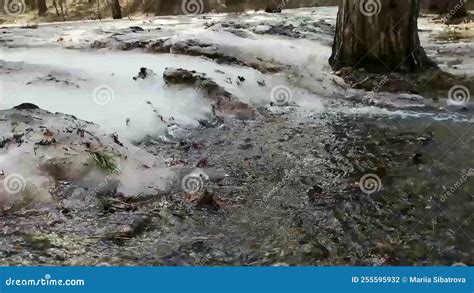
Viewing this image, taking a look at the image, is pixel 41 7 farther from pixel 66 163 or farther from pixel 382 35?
pixel 66 163

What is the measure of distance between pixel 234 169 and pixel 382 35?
287cm

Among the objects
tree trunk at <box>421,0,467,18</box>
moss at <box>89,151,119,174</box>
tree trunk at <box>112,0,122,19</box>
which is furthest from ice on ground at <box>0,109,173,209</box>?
tree trunk at <box>112,0,122,19</box>

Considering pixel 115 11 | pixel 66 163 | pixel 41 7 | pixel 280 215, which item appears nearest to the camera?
pixel 280 215

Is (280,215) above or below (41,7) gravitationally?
below

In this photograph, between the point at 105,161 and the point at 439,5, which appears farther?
the point at 439,5

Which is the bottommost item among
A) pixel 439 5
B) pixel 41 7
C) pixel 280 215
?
pixel 280 215

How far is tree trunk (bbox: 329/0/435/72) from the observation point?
5008 millimetres

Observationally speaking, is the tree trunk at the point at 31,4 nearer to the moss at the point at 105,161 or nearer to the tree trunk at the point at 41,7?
the tree trunk at the point at 41,7

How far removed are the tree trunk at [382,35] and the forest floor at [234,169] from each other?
0.88 ft

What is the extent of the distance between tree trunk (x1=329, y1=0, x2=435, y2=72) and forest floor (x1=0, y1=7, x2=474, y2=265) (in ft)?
0.88

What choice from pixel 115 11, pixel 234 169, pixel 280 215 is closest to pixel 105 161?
pixel 234 169

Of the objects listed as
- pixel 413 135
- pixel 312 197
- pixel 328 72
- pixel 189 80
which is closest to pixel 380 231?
pixel 312 197

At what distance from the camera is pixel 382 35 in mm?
5043

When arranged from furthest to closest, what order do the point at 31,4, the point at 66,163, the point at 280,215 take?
the point at 31,4 → the point at 66,163 → the point at 280,215
